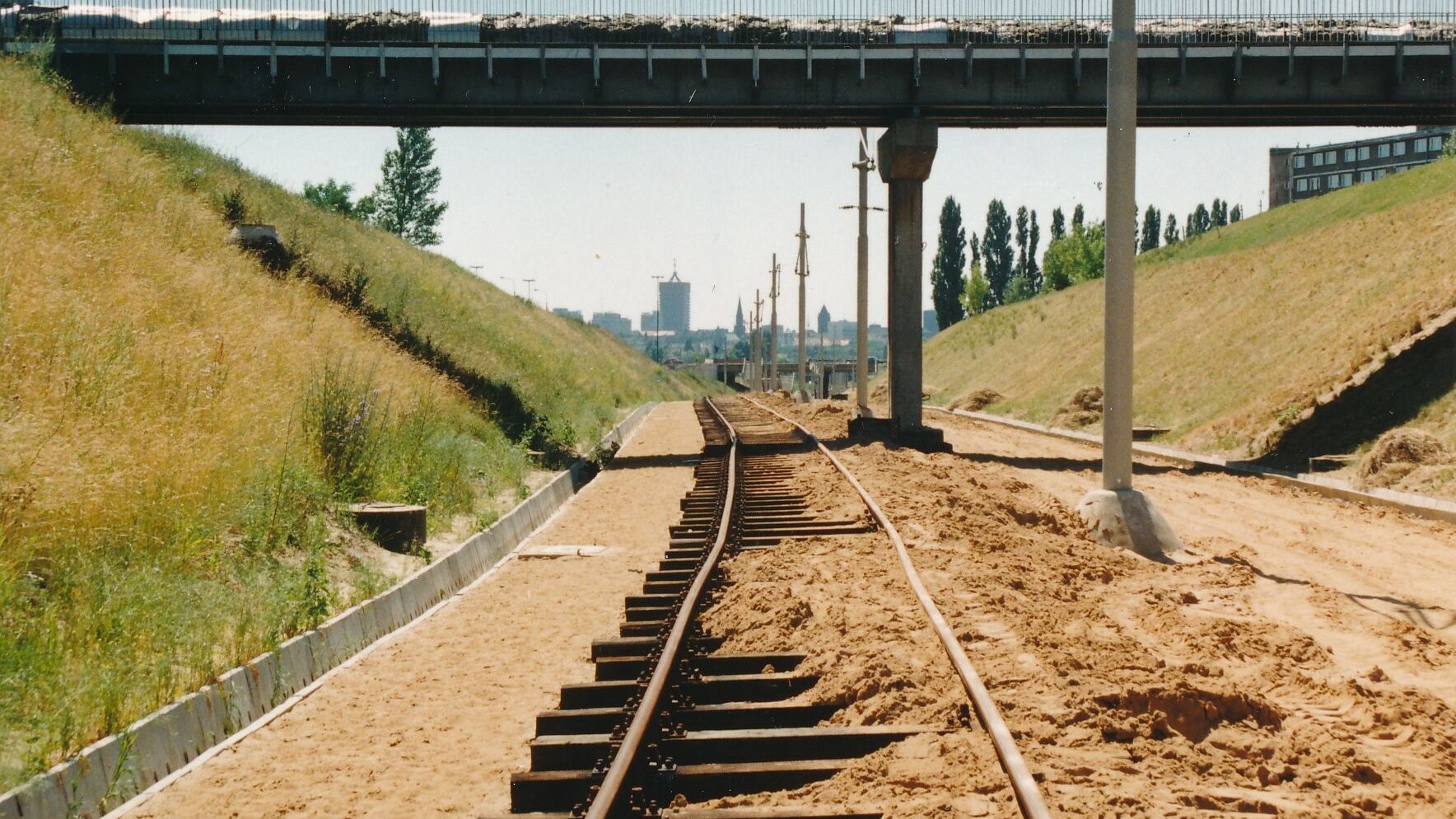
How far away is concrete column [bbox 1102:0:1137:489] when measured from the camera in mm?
13586

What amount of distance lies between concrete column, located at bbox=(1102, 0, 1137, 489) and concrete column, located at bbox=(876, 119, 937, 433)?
15.2 m

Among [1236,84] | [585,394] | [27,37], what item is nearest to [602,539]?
[1236,84]

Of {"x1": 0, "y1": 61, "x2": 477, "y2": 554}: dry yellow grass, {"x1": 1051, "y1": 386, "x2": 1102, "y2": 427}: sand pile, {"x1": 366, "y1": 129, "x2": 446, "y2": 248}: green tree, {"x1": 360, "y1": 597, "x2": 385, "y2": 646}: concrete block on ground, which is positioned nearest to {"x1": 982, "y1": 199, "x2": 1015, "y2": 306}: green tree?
{"x1": 366, "y1": 129, "x2": 446, "y2": 248}: green tree

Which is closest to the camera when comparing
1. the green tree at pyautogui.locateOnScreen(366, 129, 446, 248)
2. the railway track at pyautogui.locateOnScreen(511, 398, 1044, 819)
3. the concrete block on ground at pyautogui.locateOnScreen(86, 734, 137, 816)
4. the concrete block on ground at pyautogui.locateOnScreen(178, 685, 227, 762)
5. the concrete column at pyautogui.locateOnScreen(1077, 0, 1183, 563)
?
the railway track at pyautogui.locateOnScreen(511, 398, 1044, 819)

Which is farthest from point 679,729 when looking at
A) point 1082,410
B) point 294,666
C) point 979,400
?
point 979,400

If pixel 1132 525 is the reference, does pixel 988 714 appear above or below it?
above

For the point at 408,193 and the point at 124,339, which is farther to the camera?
the point at 408,193

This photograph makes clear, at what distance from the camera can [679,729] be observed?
634 centimetres

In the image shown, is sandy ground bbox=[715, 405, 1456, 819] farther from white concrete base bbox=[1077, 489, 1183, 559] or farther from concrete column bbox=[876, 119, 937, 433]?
concrete column bbox=[876, 119, 937, 433]

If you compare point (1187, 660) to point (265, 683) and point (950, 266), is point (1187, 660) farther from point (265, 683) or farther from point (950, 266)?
point (950, 266)

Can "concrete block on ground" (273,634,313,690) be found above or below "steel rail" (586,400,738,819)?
below

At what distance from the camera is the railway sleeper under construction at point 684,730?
18.1 feet

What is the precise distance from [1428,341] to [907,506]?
13.7m

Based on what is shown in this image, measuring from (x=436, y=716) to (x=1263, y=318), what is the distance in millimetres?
33323
